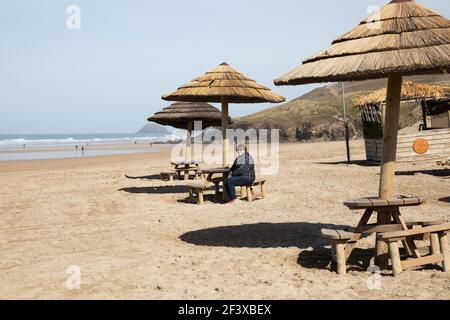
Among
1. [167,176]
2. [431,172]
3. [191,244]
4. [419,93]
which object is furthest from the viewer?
[419,93]

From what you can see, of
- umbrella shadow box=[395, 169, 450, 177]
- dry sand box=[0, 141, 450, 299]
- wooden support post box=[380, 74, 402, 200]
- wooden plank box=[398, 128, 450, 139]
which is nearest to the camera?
dry sand box=[0, 141, 450, 299]

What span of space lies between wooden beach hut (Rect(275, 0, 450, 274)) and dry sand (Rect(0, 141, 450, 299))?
0.44m

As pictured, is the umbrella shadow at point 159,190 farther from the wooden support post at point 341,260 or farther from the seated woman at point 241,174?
the wooden support post at point 341,260

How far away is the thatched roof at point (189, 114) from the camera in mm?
17141

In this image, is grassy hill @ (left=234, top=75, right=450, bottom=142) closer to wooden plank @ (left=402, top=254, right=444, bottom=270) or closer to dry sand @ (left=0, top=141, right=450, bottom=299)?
dry sand @ (left=0, top=141, right=450, bottom=299)

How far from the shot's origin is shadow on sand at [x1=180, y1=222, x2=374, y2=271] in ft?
22.3

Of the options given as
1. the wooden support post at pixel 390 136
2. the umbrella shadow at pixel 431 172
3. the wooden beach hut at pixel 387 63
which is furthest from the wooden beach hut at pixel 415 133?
the wooden beach hut at pixel 387 63

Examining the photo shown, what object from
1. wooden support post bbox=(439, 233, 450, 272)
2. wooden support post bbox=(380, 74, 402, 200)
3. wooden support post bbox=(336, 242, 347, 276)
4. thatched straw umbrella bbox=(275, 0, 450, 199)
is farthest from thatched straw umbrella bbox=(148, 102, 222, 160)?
wooden support post bbox=(439, 233, 450, 272)

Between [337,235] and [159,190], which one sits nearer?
[337,235]

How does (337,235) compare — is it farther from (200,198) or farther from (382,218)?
(200,198)

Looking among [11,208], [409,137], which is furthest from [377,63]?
[409,137]

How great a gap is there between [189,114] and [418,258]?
11.9 m

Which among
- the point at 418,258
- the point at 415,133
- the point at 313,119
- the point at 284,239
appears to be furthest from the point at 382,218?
the point at 313,119

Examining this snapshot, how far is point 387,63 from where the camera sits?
589 cm
